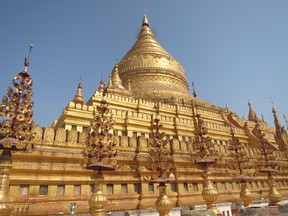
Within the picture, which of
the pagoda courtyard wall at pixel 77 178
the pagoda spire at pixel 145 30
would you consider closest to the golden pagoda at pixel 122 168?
the pagoda courtyard wall at pixel 77 178

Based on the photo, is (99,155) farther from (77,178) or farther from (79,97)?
(79,97)

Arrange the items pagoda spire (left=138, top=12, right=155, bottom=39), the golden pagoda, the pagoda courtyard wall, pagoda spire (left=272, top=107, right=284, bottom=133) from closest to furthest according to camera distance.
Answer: the pagoda courtyard wall
the golden pagoda
pagoda spire (left=272, top=107, right=284, bottom=133)
pagoda spire (left=138, top=12, right=155, bottom=39)

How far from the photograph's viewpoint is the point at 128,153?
13.0 meters

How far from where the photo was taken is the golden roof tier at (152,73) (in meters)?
34.6

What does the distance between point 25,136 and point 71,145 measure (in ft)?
20.2

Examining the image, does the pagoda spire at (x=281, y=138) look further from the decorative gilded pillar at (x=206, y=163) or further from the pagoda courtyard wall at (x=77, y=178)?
the decorative gilded pillar at (x=206, y=163)

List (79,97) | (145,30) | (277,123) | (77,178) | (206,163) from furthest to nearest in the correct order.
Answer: (145,30), (277,123), (79,97), (77,178), (206,163)

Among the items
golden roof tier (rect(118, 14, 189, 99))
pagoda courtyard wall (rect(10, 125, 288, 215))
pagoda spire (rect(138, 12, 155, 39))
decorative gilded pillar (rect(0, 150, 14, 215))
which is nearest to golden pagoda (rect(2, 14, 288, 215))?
pagoda courtyard wall (rect(10, 125, 288, 215))

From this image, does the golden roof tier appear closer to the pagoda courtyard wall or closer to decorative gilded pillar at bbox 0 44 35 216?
the pagoda courtyard wall

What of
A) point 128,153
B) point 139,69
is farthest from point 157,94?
point 128,153

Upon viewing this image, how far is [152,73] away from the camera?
3822cm

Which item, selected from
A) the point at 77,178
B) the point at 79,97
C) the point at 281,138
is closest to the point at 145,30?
the point at 79,97

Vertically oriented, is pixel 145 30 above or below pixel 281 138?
above

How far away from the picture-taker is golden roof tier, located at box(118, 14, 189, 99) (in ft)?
114
